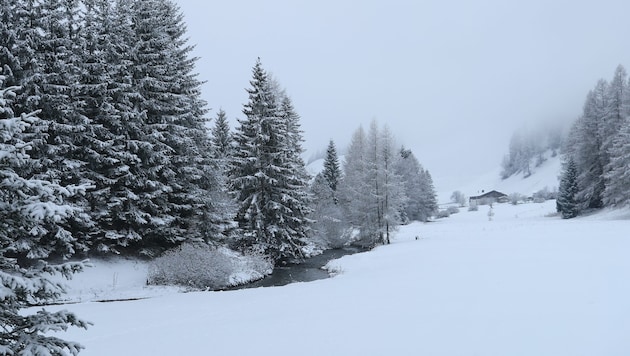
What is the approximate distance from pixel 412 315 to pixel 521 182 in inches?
5329

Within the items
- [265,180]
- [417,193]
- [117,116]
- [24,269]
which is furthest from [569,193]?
[24,269]

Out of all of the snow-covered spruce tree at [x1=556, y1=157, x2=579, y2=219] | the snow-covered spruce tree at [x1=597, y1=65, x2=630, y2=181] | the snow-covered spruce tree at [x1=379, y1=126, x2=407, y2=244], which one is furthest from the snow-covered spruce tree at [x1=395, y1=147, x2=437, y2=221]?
the snow-covered spruce tree at [x1=379, y1=126, x2=407, y2=244]

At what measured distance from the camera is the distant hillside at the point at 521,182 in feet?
373

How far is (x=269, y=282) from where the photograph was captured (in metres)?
22.0

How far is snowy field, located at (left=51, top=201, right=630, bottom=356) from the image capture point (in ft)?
23.2

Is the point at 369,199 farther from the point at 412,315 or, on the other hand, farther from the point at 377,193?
the point at 412,315

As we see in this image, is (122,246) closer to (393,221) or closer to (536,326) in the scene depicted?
(536,326)

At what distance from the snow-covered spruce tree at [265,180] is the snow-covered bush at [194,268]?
655 cm

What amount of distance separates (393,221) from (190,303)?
25365mm

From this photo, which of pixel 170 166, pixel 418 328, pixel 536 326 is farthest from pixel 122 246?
pixel 536 326

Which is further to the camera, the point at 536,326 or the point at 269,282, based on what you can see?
the point at 269,282

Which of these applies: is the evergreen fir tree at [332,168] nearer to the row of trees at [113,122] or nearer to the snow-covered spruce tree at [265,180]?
the snow-covered spruce tree at [265,180]

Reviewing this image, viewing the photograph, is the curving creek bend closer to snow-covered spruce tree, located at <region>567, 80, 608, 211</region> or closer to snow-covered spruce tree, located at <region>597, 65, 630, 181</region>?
snow-covered spruce tree, located at <region>597, 65, 630, 181</region>

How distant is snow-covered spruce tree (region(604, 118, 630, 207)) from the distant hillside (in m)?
70.3
